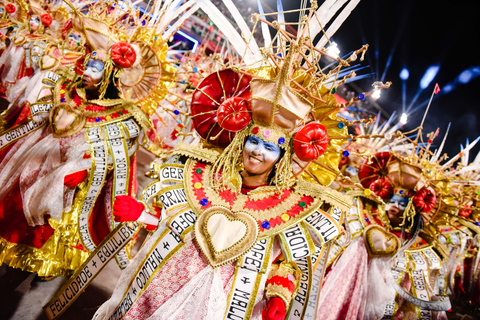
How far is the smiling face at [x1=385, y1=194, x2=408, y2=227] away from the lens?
11.2 feet

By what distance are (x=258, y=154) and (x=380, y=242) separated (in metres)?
1.90

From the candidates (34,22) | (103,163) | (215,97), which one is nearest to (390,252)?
(215,97)

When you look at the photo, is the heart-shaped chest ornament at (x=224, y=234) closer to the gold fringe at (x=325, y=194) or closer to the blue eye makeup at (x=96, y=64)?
the gold fringe at (x=325, y=194)

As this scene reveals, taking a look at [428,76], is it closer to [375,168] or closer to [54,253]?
[375,168]

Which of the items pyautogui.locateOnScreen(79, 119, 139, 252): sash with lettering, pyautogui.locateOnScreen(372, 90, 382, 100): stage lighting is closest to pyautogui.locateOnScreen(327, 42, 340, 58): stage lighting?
pyautogui.locateOnScreen(372, 90, 382, 100): stage lighting

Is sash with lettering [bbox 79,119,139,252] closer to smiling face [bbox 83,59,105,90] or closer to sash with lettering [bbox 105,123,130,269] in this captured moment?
sash with lettering [bbox 105,123,130,269]

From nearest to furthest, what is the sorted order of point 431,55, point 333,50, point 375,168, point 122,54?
1. point 333,50
2. point 122,54
3. point 375,168
4. point 431,55

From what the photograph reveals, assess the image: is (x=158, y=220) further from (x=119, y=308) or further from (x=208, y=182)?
(x=119, y=308)

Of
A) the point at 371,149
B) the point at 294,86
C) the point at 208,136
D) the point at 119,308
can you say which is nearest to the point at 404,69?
the point at 371,149

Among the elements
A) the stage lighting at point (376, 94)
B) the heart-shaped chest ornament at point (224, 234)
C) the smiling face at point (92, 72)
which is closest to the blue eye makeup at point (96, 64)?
the smiling face at point (92, 72)

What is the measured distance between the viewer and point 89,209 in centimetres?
312

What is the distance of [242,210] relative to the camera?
1936 mm

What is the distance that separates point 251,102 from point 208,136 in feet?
1.43

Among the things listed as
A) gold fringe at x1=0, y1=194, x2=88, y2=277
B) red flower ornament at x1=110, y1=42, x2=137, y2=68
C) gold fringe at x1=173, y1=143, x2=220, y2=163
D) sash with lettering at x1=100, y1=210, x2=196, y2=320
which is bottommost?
gold fringe at x1=0, y1=194, x2=88, y2=277
